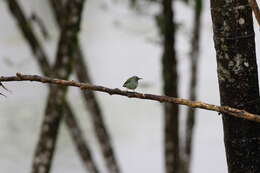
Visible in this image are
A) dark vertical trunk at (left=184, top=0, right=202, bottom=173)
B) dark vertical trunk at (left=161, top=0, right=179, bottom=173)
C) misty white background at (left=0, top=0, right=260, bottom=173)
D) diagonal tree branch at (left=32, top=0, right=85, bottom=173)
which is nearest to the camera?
diagonal tree branch at (left=32, top=0, right=85, bottom=173)

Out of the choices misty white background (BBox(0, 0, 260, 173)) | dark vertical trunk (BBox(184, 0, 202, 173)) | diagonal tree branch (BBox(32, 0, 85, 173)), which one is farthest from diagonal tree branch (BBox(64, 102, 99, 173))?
misty white background (BBox(0, 0, 260, 173))

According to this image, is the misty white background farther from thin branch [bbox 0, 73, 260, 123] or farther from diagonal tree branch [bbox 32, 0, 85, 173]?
thin branch [bbox 0, 73, 260, 123]

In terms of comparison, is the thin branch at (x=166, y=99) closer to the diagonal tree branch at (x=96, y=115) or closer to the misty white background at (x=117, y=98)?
the diagonal tree branch at (x=96, y=115)

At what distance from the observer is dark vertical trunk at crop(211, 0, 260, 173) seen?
1.24 metres

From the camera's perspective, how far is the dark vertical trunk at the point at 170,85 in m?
3.11

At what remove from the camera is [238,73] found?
1246 mm

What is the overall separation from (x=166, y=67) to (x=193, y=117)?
1152mm

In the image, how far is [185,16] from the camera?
27.4ft

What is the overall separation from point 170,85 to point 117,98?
6.14m

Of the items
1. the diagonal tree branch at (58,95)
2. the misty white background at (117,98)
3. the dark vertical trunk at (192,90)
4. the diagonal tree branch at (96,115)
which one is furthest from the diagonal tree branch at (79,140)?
the misty white background at (117,98)

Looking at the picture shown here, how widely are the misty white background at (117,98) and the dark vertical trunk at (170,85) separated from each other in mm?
3860

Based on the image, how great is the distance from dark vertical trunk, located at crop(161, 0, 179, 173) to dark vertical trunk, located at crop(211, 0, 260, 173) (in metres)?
1.83

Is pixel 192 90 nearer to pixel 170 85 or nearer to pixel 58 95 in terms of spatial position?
pixel 170 85

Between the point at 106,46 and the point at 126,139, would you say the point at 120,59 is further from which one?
the point at 126,139
